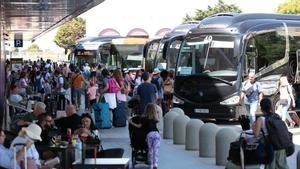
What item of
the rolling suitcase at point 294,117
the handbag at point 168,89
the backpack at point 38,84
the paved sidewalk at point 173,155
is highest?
the handbag at point 168,89

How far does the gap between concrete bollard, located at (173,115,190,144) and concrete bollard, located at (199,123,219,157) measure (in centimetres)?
191

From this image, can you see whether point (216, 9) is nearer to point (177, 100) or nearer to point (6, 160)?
point (177, 100)

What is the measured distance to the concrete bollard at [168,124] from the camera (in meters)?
18.4

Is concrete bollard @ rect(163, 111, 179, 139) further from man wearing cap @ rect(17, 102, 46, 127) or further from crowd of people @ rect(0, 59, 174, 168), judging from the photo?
man wearing cap @ rect(17, 102, 46, 127)

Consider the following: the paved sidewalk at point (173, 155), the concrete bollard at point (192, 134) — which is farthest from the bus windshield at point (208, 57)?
the concrete bollard at point (192, 134)

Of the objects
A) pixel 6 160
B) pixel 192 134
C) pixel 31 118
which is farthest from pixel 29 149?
pixel 192 134

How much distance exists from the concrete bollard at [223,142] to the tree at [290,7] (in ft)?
270

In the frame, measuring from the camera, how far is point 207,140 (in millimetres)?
15180

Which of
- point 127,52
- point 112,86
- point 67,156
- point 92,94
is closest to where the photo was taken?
point 67,156

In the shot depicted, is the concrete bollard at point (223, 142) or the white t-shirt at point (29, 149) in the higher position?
the white t-shirt at point (29, 149)

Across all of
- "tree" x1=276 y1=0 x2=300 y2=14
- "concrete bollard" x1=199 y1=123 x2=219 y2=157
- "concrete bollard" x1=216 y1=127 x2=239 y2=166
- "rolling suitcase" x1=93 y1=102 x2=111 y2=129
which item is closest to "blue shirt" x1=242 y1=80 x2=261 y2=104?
"rolling suitcase" x1=93 y1=102 x2=111 y2=129

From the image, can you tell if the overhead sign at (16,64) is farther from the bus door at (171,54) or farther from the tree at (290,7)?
the tree at (290,7)

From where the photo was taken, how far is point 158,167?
14.1 meters

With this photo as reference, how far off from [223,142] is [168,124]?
4.80 meters
